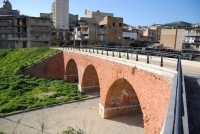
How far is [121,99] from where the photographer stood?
18.3m

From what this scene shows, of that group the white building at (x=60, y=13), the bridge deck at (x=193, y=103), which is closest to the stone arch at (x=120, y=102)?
the bridge deck at (x=193, y=103)

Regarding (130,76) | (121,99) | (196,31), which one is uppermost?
(196,31)

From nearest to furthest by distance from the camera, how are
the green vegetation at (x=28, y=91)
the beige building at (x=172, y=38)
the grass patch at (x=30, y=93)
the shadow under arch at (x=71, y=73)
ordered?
the grass patch at (x=30, y=93) < the green vegetation at (x=28, y=91) < the shadow under arch at (x=71, y=73) < the beige building at (x=172, y=38)

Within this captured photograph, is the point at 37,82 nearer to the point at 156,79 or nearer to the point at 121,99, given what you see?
the point at 121,99

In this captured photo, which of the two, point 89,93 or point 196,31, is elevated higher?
point 196,31

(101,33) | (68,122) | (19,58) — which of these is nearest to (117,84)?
(68,122)

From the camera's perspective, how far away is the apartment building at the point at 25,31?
169 ft

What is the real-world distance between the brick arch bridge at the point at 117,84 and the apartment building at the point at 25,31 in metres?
21.5

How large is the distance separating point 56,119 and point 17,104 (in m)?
5.67

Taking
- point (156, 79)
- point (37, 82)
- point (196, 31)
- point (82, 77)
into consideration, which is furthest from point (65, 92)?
point (196, 31)

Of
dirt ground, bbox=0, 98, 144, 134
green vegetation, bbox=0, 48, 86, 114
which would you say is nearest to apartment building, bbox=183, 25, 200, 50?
green vegetation, bbox=0, 48, 86, 114

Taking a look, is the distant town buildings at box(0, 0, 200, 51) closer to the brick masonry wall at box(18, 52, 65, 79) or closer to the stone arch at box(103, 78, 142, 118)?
the brick masonry wall at box(18, 52, 65, 79)

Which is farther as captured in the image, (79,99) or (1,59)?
(1,59)

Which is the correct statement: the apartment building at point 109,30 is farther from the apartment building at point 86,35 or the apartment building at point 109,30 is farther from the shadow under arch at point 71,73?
the shadow under arch at point 71,73
